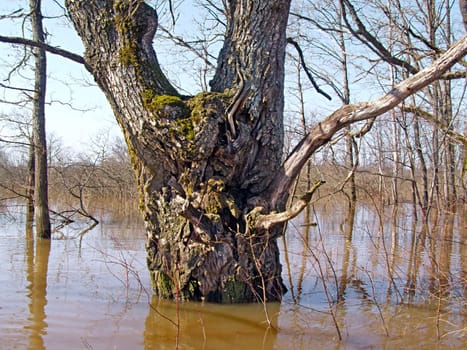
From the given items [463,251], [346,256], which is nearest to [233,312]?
[346,256]

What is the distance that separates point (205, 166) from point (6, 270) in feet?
12.4

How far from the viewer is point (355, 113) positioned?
470 cm

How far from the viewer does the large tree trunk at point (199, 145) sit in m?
5.08

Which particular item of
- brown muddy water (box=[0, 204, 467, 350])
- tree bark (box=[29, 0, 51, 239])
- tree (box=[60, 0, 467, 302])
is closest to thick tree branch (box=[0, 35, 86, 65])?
tree (box=[60, 0, 467, 302])

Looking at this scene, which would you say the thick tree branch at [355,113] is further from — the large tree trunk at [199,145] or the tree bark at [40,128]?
the tree bark at [40,128]

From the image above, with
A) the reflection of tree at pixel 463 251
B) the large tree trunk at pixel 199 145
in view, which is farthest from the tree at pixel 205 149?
the reflection of tree at pixel 463 251

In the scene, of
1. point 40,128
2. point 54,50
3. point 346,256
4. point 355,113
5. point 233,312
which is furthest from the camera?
point 40,128

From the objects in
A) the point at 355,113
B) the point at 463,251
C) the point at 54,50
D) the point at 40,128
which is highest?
the point at 54,50

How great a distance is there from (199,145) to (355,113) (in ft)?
5.56

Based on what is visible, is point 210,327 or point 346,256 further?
point 346,256

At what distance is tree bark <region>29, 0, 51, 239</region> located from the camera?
10422mm

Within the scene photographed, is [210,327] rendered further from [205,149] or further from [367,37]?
[367,37]

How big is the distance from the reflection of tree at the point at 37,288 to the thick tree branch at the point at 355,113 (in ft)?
9.01

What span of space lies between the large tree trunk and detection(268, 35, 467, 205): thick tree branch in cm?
29
